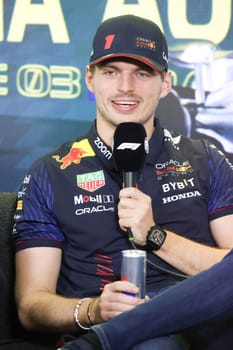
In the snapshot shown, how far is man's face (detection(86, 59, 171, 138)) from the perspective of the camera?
1843mm

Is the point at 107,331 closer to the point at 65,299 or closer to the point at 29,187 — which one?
the point at 65,299

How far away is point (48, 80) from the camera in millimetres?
2527

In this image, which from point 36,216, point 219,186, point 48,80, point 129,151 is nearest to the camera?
point 129,151

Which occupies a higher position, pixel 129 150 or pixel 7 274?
pixel 129 150

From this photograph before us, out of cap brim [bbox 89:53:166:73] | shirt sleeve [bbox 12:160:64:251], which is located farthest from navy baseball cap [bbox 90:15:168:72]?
shirt sleeve [bbox 12:160:64:251]

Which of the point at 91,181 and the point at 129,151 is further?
the point at 91,181


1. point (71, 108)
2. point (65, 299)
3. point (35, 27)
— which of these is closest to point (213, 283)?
point (65, 299)

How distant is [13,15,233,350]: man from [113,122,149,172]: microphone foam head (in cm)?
19

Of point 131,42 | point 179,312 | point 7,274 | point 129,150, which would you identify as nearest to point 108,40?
point 131,42

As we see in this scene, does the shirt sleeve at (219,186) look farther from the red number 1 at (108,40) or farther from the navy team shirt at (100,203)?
the red number 1 at (108,40)

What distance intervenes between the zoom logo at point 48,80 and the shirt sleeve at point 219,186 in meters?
0.72

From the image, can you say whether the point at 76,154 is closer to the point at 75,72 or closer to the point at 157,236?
the point at 157,236

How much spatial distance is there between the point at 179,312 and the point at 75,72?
130 centimetres

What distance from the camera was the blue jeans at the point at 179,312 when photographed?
54.2 inches
